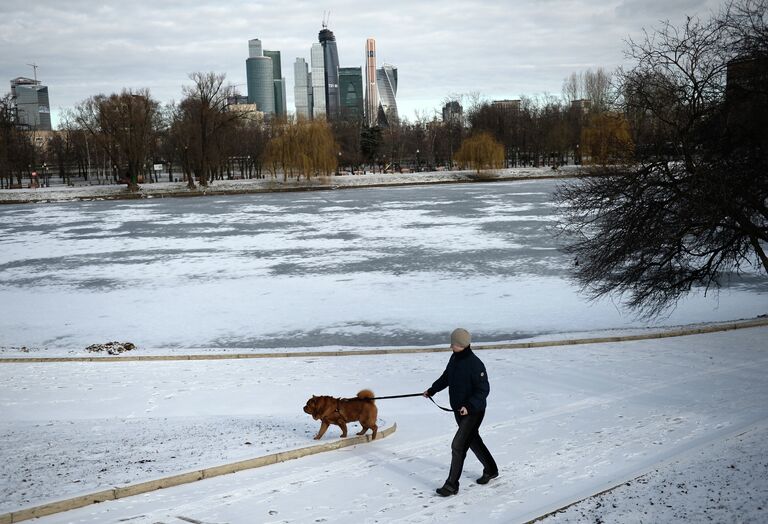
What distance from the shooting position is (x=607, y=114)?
1961 centimetres

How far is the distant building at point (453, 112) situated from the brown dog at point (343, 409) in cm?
12015

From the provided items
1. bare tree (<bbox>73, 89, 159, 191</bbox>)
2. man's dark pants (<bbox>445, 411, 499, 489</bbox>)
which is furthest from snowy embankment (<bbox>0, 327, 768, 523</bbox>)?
bare tree (<bbox>73, 89, 159, 191</bbox>)

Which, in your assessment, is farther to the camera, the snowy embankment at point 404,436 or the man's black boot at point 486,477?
the man's black boot at point 486,477

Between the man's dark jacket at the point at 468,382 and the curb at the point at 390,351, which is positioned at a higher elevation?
the man's dark jacket at the point at 468,382

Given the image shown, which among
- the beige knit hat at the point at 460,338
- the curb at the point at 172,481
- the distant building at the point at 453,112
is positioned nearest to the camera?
the curb at the point at 172,481

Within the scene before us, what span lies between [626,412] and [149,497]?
21.4 feet

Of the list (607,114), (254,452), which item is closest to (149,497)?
(254,452)

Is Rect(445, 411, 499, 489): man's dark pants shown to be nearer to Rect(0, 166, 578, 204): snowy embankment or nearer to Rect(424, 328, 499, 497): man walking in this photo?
Rect(424, 328, 499, 497): man walking

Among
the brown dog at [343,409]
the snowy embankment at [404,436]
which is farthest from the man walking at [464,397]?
the brown dog at [343,409]

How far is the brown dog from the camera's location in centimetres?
861

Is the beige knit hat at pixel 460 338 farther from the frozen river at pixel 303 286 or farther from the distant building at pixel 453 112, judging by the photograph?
the distant building at pixel 453 112

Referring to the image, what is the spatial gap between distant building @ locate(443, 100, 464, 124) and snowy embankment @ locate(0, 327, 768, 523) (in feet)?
379

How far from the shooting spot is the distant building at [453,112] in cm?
12975

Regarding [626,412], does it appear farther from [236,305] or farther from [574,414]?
[236,305]
